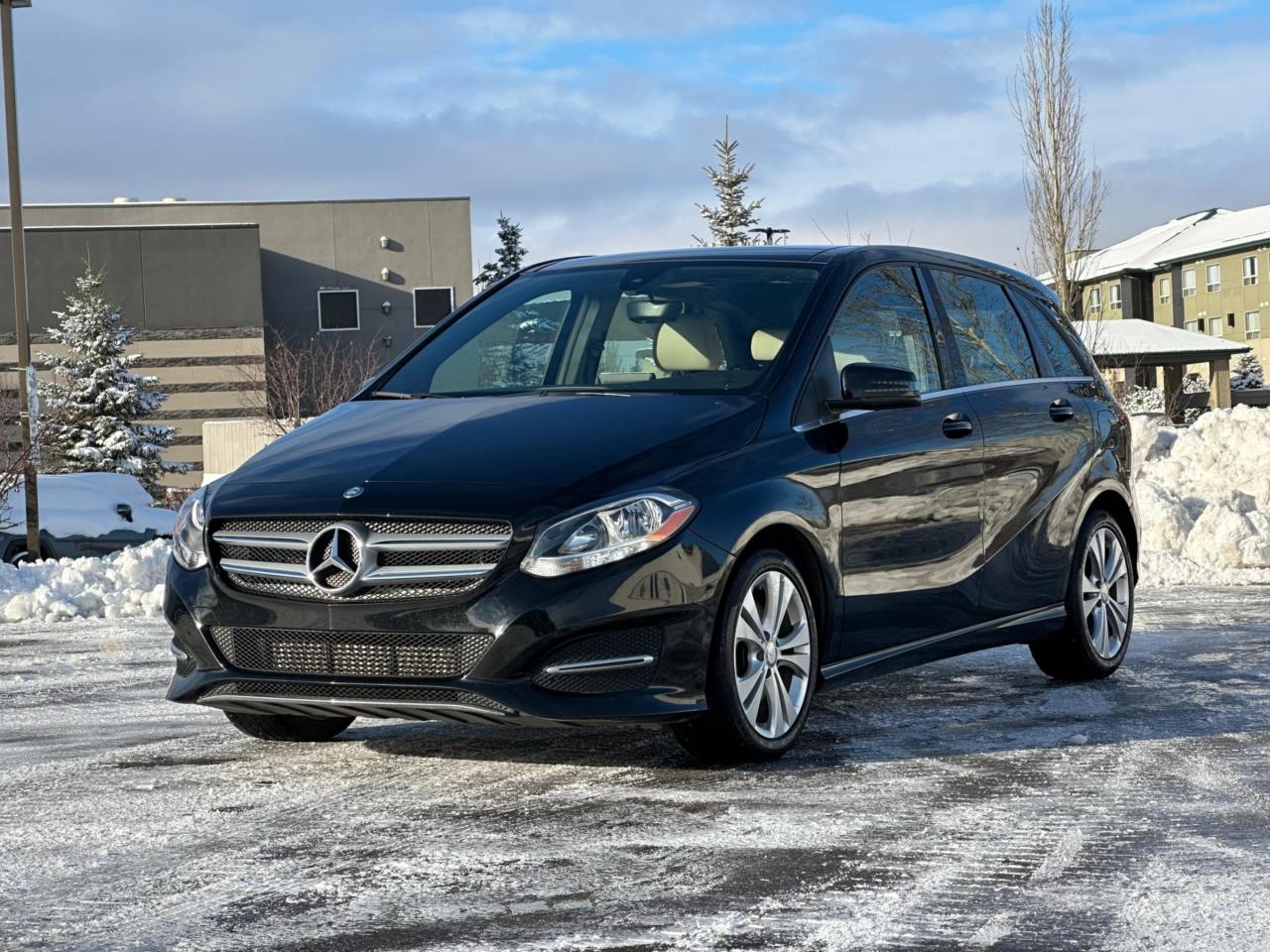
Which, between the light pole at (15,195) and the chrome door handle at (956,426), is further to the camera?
the light pole at (15,195)

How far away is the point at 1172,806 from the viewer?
17.7 ft

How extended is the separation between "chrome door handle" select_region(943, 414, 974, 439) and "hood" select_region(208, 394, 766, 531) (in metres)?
1.12

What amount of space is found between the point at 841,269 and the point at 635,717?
220cm

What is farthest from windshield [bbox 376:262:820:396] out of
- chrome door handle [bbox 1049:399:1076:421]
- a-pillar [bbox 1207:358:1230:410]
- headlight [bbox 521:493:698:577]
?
a-pillar [bbox 1207:358:1230:410]

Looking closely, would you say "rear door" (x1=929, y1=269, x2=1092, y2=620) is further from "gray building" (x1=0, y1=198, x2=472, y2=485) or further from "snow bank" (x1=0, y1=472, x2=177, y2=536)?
"gray building" (x1=0, y1=198, x2=472, y2=485)

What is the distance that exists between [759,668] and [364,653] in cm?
127

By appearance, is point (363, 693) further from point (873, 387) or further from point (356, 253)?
point (356, 253)

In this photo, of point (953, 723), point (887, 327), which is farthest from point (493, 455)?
point (953, 723)

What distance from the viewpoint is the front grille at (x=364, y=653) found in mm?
5473

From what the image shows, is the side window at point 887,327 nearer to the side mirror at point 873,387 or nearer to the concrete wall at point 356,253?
the side mirror at point 873,387

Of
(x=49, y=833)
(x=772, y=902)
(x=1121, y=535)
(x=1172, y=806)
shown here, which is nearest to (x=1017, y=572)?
(x=1121, y=535)

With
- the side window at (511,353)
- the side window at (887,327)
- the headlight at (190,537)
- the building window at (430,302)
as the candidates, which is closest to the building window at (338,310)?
the building window at (430,302)

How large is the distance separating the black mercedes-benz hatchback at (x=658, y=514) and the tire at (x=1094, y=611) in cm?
2

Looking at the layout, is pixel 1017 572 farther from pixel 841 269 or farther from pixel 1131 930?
pixel 1131 930
